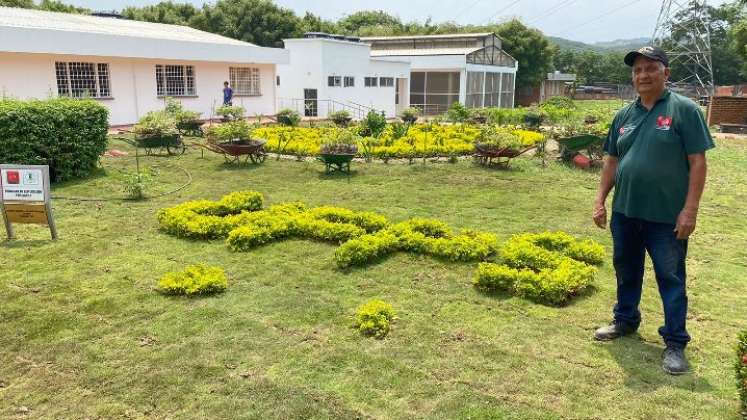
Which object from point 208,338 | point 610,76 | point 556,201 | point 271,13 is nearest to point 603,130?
point 556,201

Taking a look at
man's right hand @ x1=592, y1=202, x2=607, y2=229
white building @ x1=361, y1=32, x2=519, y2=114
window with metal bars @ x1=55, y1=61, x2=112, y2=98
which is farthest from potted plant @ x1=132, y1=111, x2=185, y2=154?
white building @ x1=361, y1=32, x2=519, y2=114

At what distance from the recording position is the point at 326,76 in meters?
27.4

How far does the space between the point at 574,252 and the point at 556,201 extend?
3631mm

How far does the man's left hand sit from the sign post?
670 cm

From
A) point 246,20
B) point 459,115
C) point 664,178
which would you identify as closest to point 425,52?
point 459,115

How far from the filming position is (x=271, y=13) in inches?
1784

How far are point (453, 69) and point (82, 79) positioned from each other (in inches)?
831

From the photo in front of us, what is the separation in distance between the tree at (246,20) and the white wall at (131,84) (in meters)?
20.9

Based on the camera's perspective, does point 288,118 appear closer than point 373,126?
No

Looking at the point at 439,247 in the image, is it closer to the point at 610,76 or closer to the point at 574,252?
the point at 574,252

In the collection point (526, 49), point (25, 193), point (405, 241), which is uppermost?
point (526, 49)

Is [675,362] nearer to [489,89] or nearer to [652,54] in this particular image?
[652,54]

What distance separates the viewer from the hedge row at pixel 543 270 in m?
5.22

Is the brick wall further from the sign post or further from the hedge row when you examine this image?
the sign post
